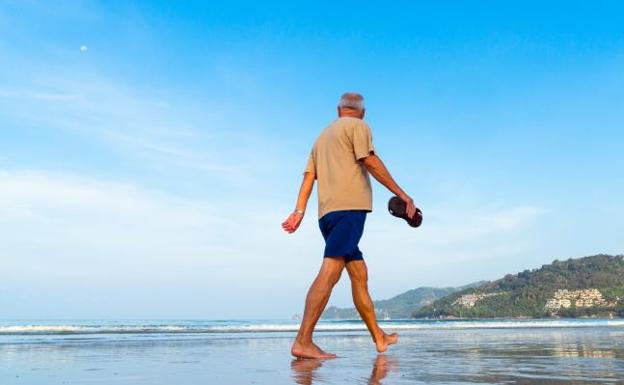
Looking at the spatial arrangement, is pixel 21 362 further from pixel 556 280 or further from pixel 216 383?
pixel 556 280

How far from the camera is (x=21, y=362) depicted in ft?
17.5

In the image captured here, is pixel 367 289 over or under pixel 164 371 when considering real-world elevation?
over

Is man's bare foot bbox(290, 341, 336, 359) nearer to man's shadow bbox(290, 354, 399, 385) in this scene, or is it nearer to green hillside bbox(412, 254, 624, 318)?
man's shadow bbox(290, 354, 399, 385)

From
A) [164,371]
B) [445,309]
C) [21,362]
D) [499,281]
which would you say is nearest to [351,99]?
[164,371]

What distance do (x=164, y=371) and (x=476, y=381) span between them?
2389 mm

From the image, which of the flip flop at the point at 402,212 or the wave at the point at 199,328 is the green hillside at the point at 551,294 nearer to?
the wave at the point at 199,328

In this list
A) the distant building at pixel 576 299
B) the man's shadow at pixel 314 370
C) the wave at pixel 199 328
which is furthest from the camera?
the distant building at pixel 576 299

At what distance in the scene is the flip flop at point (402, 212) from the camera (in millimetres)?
5223

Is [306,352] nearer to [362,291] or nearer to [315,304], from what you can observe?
[315,304]

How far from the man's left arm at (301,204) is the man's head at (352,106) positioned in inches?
30.4

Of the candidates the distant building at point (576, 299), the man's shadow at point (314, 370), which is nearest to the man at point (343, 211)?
the man's shadow at point (314, 370)

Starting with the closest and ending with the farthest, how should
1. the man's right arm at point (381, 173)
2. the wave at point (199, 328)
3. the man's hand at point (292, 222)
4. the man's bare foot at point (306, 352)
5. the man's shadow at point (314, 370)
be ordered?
the man's shadow at point (314, 370) < the man's bare foot at point (306, 352) < the man's right arm at point (381, 173) < the man's hand at point (292, 222) < the wave at point (199, 328)

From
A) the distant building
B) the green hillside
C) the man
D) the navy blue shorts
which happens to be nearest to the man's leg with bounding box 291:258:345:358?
the man

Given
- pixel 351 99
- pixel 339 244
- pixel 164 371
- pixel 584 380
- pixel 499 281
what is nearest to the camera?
pixel 584 380
